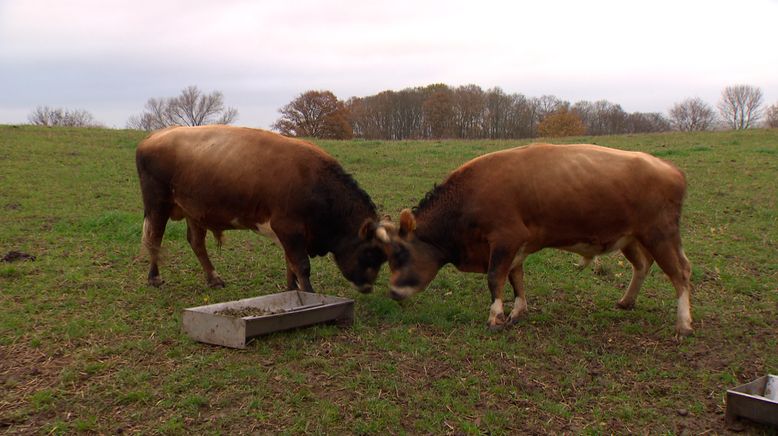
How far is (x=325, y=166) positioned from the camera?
7906mm

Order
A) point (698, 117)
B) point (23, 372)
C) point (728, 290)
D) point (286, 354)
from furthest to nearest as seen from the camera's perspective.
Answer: point (698, 117) → point (728, 290) → point (286, 354) → point (23, 372)

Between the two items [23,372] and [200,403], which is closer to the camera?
[200,403]

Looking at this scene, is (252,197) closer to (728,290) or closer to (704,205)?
(728,290)

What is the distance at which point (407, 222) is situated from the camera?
750 centimetres

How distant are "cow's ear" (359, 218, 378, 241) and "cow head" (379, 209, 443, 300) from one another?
19cm

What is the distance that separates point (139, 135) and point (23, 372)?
1916 cm

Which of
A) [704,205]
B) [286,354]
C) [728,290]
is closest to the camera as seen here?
[286,354]

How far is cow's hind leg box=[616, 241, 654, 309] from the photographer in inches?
299

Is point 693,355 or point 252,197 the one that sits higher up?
point 252,197

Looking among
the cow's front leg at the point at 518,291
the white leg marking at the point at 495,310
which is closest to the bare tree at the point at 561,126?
the cow's front leg at the point at 518,291

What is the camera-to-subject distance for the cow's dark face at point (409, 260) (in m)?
7.51

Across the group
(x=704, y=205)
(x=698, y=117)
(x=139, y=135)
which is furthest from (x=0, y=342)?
(x=698, y=117)

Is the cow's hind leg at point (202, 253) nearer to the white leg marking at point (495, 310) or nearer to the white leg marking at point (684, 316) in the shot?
the white leg marking at point (495, 310)

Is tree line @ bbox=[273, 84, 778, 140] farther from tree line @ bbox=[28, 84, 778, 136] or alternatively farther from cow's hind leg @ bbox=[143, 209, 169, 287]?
cow's hind leg @ bbox=[143, 209, 169, 287]
